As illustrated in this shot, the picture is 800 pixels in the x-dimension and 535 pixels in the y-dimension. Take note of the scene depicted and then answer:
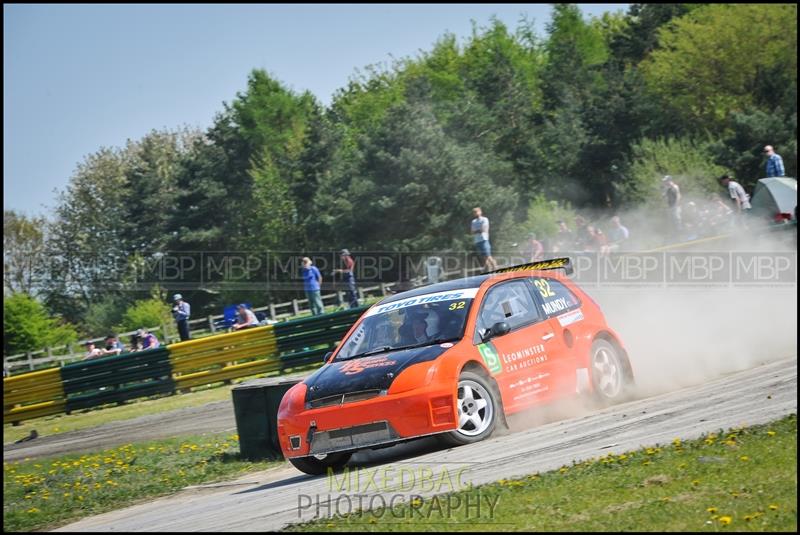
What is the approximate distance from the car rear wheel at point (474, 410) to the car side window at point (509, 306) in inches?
30.1

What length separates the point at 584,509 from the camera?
602 cm

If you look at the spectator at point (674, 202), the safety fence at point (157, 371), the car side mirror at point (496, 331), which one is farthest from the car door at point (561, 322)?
the spectator at point (674, 202)

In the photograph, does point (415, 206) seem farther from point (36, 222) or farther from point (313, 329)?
point (313, 329)

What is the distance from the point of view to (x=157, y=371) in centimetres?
2209

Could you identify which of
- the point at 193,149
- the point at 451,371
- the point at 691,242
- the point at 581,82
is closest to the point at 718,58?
the point at 581,82

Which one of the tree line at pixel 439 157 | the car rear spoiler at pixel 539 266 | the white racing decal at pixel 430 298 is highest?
the tree line at pixel 439 157

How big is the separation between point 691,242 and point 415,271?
3234cm

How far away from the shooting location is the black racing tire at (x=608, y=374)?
10.7 meters

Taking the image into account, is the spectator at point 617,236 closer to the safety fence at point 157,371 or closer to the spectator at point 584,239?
the spectator at point 584,239

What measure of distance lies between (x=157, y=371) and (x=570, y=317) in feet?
43.6

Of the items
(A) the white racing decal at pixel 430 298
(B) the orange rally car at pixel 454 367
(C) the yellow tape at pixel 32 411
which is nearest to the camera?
(B) the orange rally car at pixel 454 367

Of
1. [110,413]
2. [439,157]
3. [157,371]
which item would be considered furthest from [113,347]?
[439,157]

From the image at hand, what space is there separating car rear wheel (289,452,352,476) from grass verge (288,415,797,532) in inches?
110

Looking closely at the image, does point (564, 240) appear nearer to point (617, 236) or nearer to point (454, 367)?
point (617, 236)
